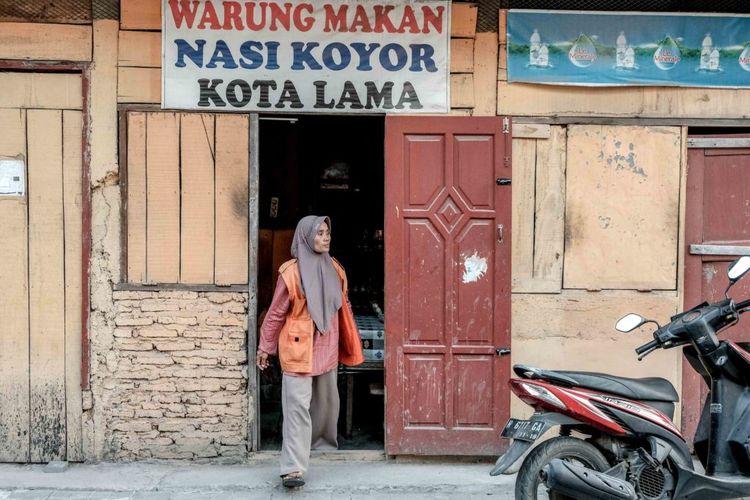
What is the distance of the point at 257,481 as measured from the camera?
17.3 ft

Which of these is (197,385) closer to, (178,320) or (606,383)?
(178,320)

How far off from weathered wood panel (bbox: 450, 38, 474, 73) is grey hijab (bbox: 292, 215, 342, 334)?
149 cm

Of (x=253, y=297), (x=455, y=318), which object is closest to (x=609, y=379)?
(x=455, y=318)

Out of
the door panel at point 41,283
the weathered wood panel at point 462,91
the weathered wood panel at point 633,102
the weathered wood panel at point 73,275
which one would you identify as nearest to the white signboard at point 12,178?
the door panel at point 41,283

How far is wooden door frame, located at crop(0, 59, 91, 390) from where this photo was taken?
545 cm

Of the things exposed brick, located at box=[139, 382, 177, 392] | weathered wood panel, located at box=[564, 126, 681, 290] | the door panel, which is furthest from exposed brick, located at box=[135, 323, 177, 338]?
weathered wood panel, located at box=[564, 126, 681, 290]

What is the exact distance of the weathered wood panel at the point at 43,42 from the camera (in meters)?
5.44

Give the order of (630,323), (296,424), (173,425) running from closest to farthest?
(630,323)
(296,424)
(173,425)

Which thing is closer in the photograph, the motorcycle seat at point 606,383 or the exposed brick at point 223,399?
the motorcycle seat at point 606,383

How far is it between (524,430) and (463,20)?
9.82 ft

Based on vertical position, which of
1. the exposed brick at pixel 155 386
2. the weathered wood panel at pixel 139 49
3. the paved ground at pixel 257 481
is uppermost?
the weathered wood panel at pixel 139 49

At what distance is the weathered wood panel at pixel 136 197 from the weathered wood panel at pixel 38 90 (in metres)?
0.44

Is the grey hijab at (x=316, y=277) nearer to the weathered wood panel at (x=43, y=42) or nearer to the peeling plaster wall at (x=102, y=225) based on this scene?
the peeling plaster wall at (x=102, y=225)

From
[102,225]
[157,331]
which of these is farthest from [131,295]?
[102,225]
